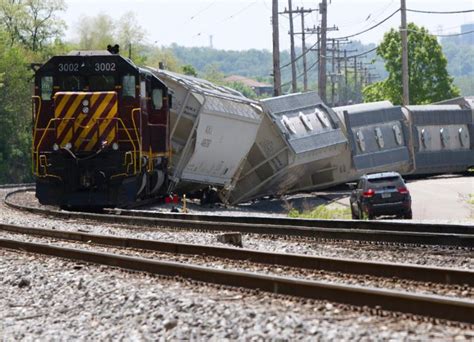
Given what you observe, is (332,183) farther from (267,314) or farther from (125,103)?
(267,314)

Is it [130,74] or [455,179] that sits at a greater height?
[130,74]

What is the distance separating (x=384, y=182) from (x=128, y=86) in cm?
737

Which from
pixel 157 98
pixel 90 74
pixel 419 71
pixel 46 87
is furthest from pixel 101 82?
pixel 419 71

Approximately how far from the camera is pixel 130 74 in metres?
22.2

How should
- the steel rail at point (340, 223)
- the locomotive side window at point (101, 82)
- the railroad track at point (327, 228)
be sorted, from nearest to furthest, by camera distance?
1. the railroad track at point (327, 228)
2. the steel rail at point (340, 223)
3. the locomotive side window at point (101, 82)

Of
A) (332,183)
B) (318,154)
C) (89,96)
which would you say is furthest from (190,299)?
(332,183)

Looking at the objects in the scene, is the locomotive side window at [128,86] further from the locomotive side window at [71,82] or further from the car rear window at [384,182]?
the car rear window at [384,182]

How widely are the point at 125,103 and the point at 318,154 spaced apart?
13501 millimetres

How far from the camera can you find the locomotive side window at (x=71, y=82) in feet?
73.7

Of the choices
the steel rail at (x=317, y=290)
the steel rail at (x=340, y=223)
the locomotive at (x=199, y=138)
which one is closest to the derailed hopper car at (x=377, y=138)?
the locomotive at (x=199, y=138)

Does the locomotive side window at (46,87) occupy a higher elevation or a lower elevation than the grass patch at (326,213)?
higher

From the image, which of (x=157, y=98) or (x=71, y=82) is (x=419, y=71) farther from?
(x=71, y=82)

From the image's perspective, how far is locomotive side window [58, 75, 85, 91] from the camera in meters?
22.5

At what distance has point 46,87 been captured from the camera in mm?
22688
